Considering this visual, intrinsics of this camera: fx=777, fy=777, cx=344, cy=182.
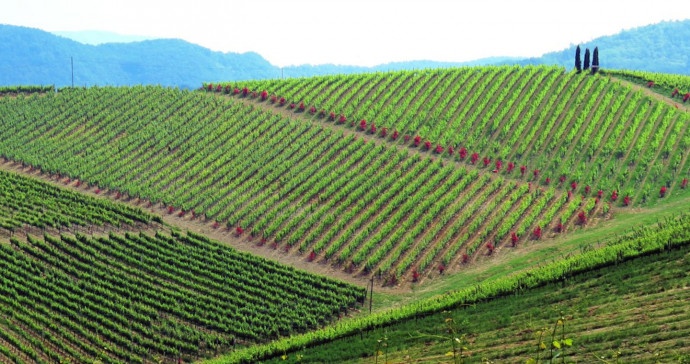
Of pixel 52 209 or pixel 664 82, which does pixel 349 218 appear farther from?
pixel 664 82

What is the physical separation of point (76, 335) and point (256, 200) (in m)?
23.2

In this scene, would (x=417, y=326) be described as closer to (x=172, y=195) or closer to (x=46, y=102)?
(x=172, y=195)

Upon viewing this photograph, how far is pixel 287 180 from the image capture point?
67062 mm

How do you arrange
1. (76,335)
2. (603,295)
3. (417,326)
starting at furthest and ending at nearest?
(76,335), (417,326), (603,295)

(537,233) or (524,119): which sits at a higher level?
(524,119)

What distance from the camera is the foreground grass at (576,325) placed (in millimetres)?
28375

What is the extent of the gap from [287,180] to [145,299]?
22670 millimetres

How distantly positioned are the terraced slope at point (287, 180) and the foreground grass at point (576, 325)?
1397 centimetres

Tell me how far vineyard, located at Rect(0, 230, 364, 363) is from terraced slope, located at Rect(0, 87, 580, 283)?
5170mm

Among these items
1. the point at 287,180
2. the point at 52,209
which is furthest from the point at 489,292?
the point at 52,209

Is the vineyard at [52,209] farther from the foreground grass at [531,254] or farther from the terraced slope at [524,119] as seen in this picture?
the terraced slope at [524,119]

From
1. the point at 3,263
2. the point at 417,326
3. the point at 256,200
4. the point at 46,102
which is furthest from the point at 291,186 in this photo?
the point at 46,102

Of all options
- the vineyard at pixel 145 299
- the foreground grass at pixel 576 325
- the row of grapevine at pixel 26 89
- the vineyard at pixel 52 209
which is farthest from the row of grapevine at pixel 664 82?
the row of grapevine at pixel 26 89

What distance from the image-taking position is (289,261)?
54250mm
